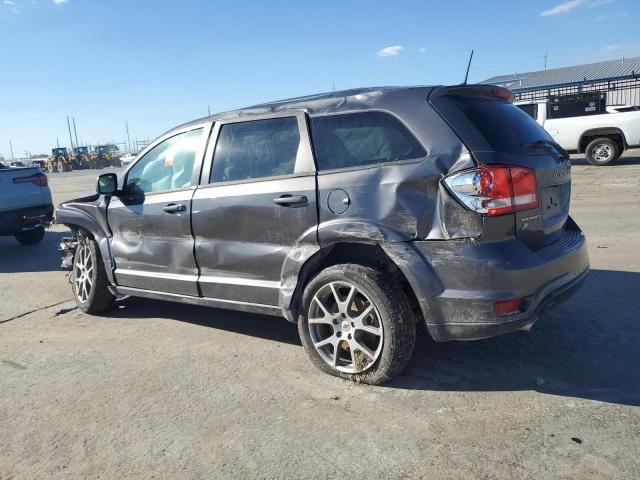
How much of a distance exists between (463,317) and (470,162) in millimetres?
885

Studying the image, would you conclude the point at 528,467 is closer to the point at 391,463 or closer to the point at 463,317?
the point at 391,463

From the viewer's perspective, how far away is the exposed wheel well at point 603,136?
15.7 m

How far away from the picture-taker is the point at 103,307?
212 inches

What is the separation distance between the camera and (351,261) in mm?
3619

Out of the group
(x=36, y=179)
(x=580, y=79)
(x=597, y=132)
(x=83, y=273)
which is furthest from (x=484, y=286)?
(x=580, y=79)

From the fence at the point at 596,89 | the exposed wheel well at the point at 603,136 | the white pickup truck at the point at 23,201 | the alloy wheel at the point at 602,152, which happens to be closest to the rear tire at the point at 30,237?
the white pickup truck at the point at 23,201

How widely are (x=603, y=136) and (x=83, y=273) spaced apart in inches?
609

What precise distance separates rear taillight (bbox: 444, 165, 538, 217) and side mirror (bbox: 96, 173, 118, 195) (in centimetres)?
316

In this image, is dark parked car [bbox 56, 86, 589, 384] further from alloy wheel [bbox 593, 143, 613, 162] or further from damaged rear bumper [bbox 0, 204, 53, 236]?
alloy wheel [bbox 593, 143, 613, 162]

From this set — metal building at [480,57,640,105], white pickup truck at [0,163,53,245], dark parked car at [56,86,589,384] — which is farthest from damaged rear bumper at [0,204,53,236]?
metal building at [480,57,640,105]

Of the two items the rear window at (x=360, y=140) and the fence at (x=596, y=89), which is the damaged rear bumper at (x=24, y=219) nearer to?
the rear window at (x=360, y=140)

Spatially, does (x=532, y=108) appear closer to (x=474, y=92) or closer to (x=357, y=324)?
(x=474, y=92)

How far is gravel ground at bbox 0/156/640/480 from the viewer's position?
2693 millimetres

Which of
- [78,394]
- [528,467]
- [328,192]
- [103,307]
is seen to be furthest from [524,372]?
[103,307]
